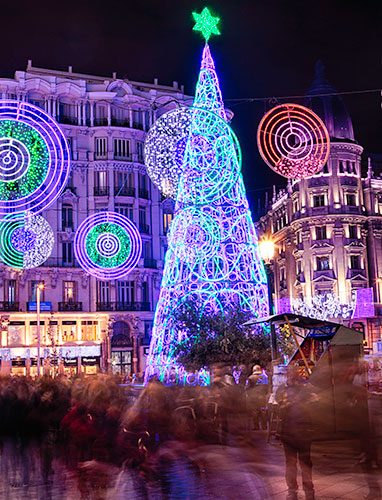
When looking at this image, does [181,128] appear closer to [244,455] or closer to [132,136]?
[244,455]

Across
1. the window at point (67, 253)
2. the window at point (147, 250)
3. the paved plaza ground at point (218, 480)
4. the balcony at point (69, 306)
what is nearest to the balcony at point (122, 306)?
the balcony at point (69, 306)

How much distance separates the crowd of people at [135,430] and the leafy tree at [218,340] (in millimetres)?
1279

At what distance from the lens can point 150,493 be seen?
895 centimetres

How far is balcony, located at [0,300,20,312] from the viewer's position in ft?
157

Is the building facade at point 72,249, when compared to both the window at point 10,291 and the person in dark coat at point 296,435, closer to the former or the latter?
the window at point 10,291

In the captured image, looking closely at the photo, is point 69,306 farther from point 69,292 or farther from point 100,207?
point 100,207

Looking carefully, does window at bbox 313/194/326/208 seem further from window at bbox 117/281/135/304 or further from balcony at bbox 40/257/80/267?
balcony at bbox 40/257/80/267

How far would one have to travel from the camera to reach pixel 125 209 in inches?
2035

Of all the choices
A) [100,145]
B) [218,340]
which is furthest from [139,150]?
[218,340]

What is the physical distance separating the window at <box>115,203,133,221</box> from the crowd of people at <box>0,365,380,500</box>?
108 ft

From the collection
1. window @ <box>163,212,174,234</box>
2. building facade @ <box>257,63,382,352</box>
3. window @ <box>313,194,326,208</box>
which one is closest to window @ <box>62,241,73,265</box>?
window @ <box>163,212,174,234</box>

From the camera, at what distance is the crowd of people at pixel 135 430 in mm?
8755

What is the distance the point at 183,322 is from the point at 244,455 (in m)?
10.7

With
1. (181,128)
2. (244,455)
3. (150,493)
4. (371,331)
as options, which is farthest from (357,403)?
(371,331)
